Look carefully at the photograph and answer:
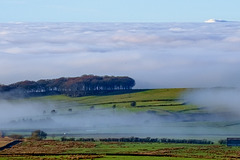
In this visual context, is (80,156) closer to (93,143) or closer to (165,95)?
(93,143)

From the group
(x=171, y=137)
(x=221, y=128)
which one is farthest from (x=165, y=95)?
(x=171, y=137)

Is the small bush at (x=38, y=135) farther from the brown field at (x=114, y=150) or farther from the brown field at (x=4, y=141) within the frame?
the brown field at (x=114, y=150)

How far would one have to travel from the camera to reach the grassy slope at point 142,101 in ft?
371

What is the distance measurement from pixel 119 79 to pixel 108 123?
1372 inches

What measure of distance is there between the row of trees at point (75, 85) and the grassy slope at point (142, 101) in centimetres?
354

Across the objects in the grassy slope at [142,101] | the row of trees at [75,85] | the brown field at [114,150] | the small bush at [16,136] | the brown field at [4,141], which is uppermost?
the row of trees at [75,85]

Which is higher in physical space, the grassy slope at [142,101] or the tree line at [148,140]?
the grassy slope at [142,101]

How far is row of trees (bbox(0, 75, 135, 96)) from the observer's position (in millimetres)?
133250

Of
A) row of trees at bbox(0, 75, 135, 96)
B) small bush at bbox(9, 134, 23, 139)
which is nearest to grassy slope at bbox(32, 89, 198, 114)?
row of trees at bbox(0, 75, 135, 96)

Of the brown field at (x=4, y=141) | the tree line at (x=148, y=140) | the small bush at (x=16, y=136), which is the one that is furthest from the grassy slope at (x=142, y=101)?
the brown field at (x=4, y=141)

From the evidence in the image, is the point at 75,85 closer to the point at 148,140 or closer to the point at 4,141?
the point at 4,141

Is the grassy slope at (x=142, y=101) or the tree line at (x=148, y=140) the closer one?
the tree line at (x=148, y=140)

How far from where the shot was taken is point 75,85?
135750mm

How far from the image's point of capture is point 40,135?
89.4m
